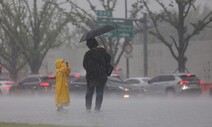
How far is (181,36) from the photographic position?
44812 mm

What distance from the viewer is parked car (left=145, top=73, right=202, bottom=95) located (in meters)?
35.6

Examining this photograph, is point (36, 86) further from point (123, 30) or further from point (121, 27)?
point (123, 30)

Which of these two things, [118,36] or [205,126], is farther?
[118,36]

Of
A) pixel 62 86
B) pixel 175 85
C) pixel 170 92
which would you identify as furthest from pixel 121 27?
pixel 62 86

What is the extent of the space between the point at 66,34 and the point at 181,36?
774 inches

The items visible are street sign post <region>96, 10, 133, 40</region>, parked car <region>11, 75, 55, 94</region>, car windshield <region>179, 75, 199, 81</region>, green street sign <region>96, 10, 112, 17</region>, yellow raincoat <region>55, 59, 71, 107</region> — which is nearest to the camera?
yellow raincoat <region>55, 59, 71, 107</region>

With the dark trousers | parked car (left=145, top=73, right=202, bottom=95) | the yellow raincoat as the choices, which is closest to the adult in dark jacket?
the dark trousers

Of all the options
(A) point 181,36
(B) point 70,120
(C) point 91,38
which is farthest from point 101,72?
(A) point 181,36

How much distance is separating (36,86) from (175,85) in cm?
774

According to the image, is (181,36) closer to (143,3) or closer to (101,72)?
(143,3)

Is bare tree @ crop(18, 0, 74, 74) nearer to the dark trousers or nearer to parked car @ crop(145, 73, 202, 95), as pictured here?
parked car @ crop(145, 73, 202, 95)

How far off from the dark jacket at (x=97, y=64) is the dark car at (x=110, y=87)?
14963 mm

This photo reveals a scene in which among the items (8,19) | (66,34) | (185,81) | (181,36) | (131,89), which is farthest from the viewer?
(66,34)

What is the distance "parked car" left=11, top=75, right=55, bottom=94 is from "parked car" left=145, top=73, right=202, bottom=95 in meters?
5.39
